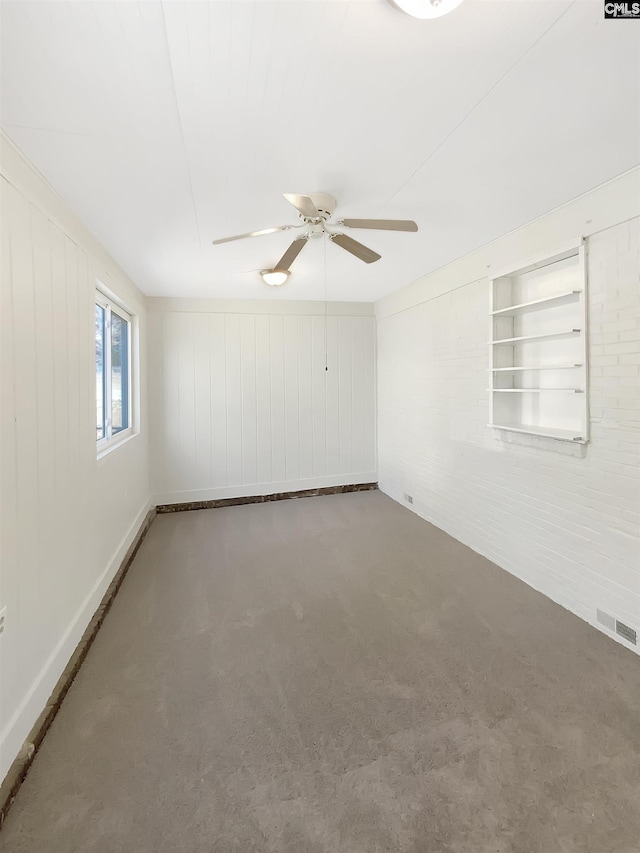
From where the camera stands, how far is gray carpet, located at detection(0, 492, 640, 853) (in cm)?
127

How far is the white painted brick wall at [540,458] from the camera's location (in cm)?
213

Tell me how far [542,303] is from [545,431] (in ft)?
2.89

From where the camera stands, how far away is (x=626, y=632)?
7.00 ft

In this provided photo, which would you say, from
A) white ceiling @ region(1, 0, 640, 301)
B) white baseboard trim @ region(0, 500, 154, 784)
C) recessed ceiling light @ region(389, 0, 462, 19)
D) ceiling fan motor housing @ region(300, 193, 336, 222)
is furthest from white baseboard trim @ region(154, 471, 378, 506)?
recessed ceiling light @ region(389, 0, 462, 19)

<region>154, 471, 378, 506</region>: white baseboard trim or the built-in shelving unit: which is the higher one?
the built-in shelving unit

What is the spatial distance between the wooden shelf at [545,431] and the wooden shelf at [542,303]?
83 centimetres

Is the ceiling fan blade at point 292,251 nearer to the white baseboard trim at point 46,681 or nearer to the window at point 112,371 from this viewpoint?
the window at point 112,371

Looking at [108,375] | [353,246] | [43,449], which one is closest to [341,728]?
[43,449]

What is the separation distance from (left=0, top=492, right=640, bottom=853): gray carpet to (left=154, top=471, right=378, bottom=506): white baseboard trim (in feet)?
6.22

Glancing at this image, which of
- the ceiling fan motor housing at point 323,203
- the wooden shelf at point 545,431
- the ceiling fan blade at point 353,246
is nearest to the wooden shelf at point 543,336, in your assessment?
the wooden shelf at point 545,431

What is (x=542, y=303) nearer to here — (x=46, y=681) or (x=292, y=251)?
(x=292, y=251)

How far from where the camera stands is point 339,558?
330 cm

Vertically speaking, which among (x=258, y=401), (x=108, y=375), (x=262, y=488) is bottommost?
(x=262, y=488)

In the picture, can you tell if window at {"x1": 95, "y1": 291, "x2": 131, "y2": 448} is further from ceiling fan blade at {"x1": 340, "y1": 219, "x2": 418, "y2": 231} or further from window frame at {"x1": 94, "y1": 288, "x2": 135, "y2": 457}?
ceiling fan blade at {"x1": 340, "y1": 219, "x2": 418, "y2": 231}
